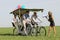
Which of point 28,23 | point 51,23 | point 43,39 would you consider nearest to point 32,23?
point 28,23

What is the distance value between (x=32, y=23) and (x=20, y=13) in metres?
1.70

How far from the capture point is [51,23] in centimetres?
2150

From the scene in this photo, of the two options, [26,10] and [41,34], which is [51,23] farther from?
[26,10]

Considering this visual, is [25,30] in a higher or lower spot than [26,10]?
lower

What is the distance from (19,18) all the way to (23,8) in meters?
0.90

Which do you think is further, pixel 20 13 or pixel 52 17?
pixel 20 13

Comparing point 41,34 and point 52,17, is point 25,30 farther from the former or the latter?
point 52,17

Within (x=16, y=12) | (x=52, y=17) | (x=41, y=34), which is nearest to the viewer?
(x=52, y=17)

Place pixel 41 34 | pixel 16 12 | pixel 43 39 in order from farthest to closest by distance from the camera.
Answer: pixel 16 12 → pixel 41 34 → pixel 43 39

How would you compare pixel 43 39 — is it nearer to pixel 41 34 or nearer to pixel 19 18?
pixel 41 34

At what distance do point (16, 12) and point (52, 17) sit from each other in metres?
4.45

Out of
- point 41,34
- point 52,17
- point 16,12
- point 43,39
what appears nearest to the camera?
point 43,39

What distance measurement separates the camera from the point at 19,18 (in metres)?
24.1

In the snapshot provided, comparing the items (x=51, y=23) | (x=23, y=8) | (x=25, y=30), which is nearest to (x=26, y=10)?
(x=23, y=8)
